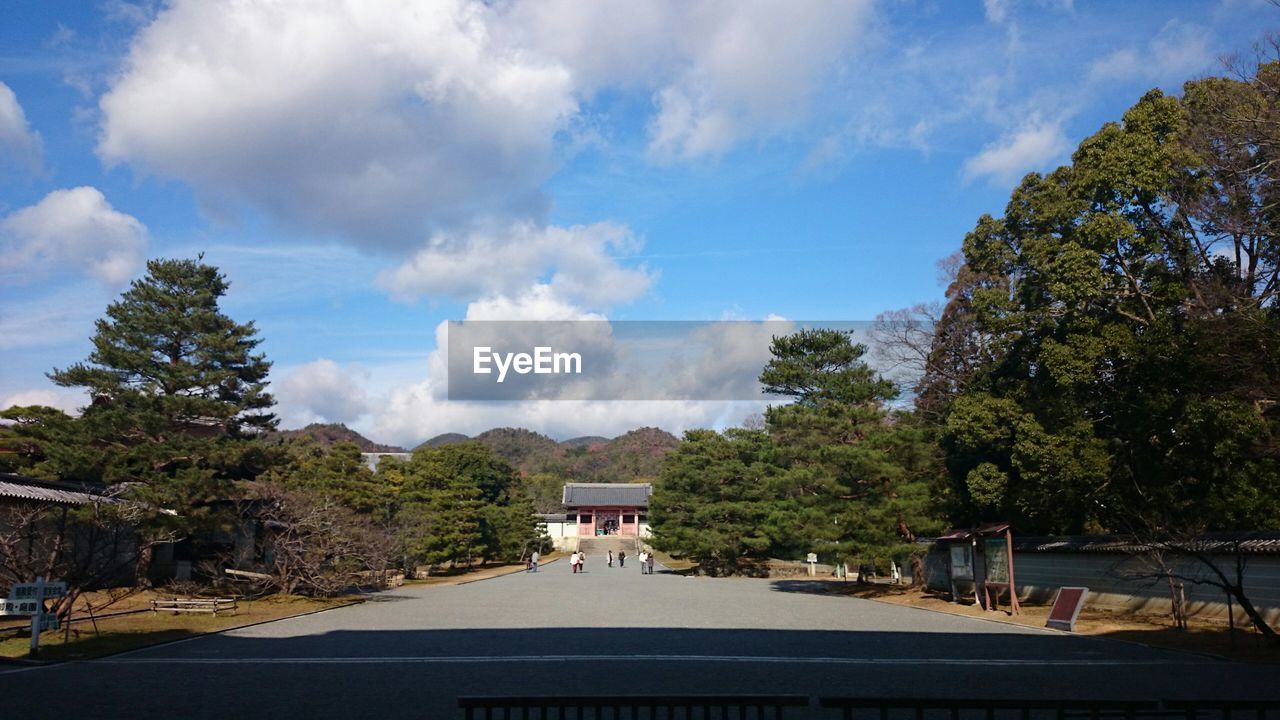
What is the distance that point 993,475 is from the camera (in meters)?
20.2

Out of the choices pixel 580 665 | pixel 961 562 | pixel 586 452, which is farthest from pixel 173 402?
pixel 586 452

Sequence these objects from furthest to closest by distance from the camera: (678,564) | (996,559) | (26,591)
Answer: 1. (678,564)
2. (996,559)
3. (26,591)

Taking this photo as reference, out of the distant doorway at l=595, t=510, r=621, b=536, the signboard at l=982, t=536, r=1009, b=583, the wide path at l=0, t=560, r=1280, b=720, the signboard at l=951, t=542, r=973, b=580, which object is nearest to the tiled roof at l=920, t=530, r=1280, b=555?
the signboard at l=951, t=542, r=973, b=580

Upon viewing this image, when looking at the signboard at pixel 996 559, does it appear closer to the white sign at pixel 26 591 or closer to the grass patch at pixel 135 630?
the grass patch at pixel 135 630

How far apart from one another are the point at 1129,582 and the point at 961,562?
3.47 m

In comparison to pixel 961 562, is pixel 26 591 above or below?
above

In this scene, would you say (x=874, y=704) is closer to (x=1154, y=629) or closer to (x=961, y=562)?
(x=1154, y=629)

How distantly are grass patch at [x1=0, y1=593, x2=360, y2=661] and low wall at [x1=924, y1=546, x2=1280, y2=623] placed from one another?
15822mm

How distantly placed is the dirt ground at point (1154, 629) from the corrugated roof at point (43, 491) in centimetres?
1897

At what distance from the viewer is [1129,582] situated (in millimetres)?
17484

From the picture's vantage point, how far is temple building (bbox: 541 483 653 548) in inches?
2662

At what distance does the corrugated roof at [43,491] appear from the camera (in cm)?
1802

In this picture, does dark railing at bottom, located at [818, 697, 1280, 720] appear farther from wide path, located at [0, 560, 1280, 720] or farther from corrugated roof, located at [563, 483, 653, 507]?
corrugated roof, located at [563, 483, 653, 507]

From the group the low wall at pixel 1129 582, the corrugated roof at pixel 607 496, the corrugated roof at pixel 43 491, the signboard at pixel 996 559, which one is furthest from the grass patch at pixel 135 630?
the corrugated roof at pixel 607 496
